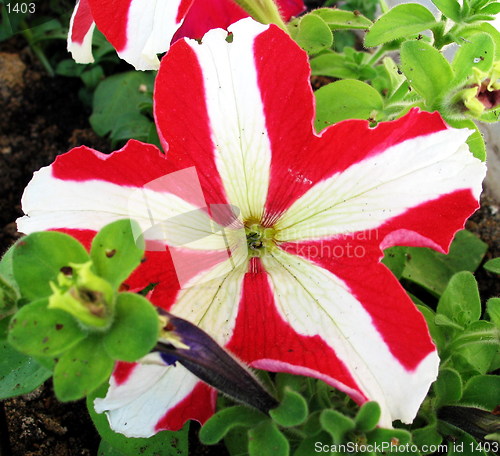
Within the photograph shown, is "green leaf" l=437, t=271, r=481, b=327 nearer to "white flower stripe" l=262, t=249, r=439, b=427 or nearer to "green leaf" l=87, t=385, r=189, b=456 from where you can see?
"white flower stripe" l=262, t=249, r=439, b=427

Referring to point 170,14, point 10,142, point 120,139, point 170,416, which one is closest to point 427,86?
point 170,14

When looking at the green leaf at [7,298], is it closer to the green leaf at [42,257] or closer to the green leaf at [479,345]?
the green leaf at [42,257]

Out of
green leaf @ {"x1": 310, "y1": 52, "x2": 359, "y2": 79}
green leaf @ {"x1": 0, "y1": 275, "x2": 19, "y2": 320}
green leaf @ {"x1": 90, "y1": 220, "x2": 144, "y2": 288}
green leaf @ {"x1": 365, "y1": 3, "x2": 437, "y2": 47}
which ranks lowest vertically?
green leaf @ {"x1": 310, "y1": 52, "x2": 359, "y2": 79}

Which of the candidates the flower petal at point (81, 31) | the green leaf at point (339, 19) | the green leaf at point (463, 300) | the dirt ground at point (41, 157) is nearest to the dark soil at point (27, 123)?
the dirt ground at point (41, 157)

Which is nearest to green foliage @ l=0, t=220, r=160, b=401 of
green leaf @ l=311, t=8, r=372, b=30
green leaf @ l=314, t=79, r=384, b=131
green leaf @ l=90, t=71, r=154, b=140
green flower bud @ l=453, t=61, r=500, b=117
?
green flower bud @ l=453, t=61, r=500, b=117

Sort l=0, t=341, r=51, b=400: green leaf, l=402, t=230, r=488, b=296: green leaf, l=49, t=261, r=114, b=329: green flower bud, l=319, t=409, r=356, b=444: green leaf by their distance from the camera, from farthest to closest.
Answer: l=402, t=230, r=488, b=296: green leaf → l=0, t=341, r=51, b=400: green leaf → l=319, t=409, r=356, b=444: green leaf → l=49, t=261, r=114, b=329: green flower bud

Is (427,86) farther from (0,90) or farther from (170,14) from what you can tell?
(0,90)
